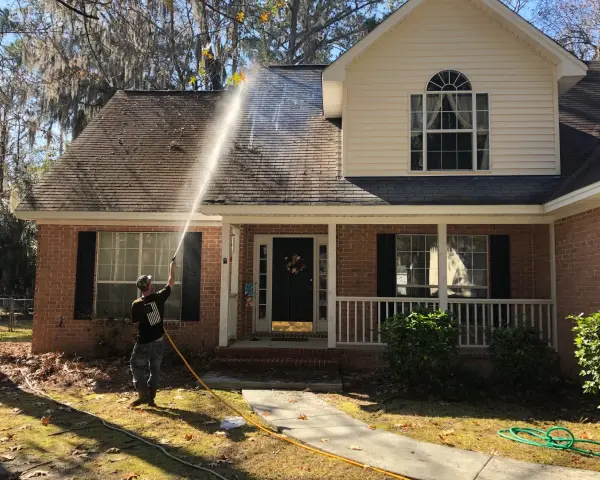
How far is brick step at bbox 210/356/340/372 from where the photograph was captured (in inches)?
327

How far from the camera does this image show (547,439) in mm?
5168

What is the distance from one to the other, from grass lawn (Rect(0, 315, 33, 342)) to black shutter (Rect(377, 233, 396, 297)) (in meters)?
9.60

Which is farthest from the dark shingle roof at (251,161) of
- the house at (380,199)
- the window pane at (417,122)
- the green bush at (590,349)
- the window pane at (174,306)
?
the green bush at (590,349)

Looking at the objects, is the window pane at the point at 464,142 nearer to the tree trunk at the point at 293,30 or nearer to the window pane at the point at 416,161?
the window pane at the point at 416,161

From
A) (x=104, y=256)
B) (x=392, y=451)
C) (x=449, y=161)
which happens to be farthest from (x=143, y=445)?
(x=449, y=161)

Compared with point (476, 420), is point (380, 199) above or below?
above

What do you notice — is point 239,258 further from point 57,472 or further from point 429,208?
point 57,472

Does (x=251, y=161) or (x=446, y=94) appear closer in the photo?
(x=446, y=94)

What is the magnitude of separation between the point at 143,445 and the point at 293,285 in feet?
20.2

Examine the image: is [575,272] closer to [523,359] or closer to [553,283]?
[553,283]

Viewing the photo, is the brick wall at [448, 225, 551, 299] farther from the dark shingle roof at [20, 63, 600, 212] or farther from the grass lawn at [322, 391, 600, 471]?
the grass lawn at [322, 391, 600, 471]

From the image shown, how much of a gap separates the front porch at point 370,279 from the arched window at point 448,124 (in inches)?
52.1

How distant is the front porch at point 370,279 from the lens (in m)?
8.76

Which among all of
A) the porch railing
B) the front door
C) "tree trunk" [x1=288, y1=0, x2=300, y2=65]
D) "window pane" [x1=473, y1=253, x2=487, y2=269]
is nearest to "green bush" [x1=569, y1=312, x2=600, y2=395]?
the porch railing
